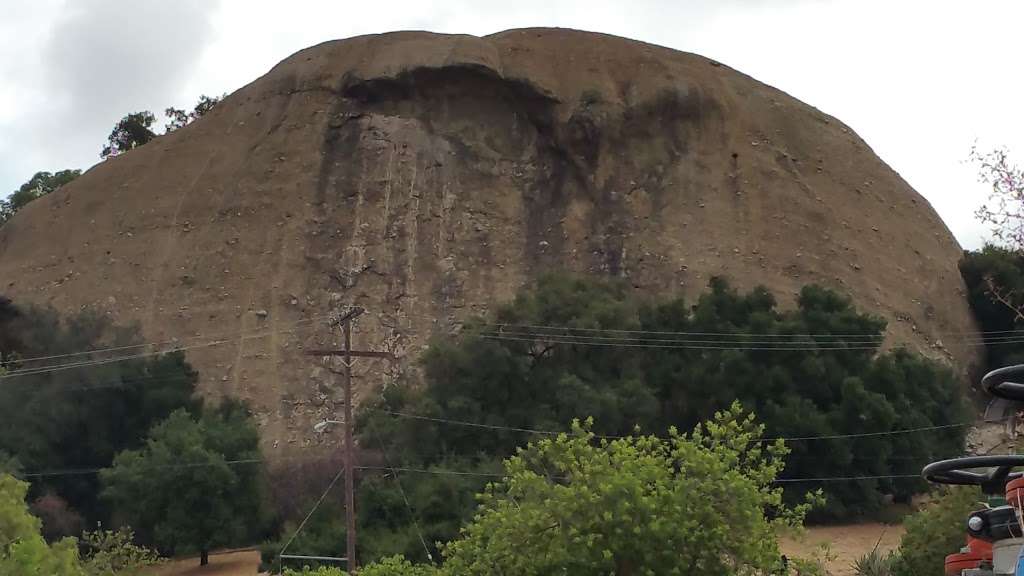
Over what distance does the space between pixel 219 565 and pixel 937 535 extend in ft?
70.9

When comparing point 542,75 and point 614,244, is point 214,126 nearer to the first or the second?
point 542,75

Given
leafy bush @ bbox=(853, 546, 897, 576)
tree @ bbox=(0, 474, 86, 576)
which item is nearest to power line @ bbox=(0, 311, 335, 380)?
tree @ bbox=(0, 474, 86, 576)

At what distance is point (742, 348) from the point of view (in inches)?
1523

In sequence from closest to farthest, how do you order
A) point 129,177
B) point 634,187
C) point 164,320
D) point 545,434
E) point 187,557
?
point 545,434 < point 187,557 < point 164,320 < point 634,187 < point 129,177

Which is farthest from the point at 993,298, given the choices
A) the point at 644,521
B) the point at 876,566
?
the point at 644,521

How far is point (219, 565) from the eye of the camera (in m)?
36.6

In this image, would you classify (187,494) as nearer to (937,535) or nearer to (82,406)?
(82,406)

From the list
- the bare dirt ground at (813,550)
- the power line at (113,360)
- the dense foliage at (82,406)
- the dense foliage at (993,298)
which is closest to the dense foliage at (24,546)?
the bare dirt ground at (813,550)

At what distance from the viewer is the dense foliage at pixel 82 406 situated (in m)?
41.5

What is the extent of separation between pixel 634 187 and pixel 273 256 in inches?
605

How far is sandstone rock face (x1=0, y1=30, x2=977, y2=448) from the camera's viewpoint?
1949 inches

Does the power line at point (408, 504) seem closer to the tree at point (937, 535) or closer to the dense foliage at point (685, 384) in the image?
the dense foliage at point (685, 384)

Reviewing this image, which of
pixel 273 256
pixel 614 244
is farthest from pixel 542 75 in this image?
pixel 273 256

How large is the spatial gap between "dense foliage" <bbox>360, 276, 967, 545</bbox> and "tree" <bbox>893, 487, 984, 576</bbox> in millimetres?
11901
